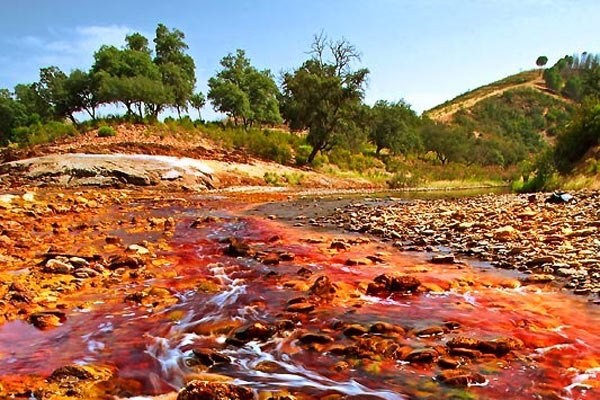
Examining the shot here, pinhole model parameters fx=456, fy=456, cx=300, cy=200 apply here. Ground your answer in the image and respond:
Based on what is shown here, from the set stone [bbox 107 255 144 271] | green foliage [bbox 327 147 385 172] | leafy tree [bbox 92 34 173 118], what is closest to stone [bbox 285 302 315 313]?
stone [bbox 107 255 144 271]

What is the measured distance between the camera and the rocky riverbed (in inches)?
277

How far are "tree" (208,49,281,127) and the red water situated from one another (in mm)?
48739

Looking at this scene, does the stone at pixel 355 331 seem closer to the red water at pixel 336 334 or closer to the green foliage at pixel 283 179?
the red water at pixel 336 334

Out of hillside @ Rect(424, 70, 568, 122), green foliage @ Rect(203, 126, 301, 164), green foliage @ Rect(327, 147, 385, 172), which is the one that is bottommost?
green foliage @ Rect(327, 147, 385, 172)

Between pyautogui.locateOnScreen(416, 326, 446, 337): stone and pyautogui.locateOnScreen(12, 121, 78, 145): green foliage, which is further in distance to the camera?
pyautogui.locateOnScreen(12, 121, 78, 145): green foliage

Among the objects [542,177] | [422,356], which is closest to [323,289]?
[422,356]

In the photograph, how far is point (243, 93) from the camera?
5606 centimetres

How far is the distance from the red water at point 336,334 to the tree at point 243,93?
160 ft

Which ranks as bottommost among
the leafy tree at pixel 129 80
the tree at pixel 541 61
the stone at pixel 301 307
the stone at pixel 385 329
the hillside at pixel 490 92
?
the stone at pixel 385 329

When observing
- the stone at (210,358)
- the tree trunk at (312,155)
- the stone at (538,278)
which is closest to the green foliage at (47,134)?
the tree trunk at (312,155)

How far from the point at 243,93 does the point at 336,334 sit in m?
53.7

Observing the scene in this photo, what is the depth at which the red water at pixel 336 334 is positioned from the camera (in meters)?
3.85

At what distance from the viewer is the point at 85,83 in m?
51.3

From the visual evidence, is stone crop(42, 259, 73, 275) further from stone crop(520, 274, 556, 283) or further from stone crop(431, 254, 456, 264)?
stone crop(520, 274, 556, 283)
